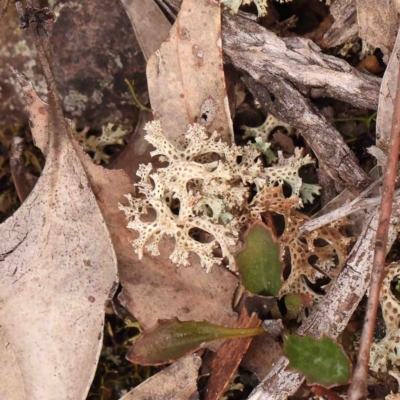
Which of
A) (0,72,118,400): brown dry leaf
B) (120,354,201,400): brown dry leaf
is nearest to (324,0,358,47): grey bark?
(0,72,118,400): brown dry leaf

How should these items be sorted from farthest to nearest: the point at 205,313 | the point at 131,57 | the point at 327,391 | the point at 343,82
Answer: the point at 131,57 < the point at 205,313 < the point at 343,82 < the point at 327,391

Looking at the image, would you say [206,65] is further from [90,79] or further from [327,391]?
[327,391]

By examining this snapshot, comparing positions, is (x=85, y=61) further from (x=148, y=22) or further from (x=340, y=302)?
(x=340, y=302)

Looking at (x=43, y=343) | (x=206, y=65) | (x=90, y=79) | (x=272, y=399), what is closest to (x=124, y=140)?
(x=90, y=79)

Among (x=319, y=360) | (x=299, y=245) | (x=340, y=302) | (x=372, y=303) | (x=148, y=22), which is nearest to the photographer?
(x=372, y=303)

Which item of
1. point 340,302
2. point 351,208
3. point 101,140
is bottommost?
point 340,302

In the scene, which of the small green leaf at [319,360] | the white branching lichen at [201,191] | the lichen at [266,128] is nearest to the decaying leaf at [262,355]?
the small green leaf at [319,360]

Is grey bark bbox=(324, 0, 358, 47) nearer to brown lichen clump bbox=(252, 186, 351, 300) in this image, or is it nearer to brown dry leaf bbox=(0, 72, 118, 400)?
brown lichen clump bbox=(252, 186, 351, 300)

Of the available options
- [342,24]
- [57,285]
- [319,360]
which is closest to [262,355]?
[319,360]
